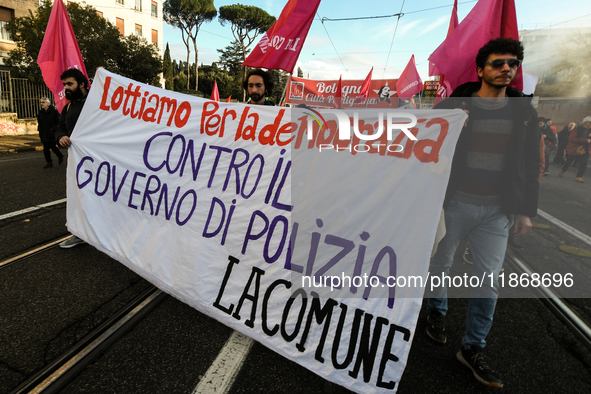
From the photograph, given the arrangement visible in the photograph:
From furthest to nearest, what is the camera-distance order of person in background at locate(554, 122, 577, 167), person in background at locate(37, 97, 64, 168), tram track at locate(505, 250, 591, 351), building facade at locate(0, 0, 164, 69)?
building facade at locate(0, 0, 164, 69) → person in background at locate(554, 122, 577, 167) → person in background at locate(37, 97, 64, 168) → tram track at locate(505, 250, 591, 351)

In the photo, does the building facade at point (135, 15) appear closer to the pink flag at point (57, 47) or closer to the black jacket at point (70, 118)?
the pink flag at point (57, 47)

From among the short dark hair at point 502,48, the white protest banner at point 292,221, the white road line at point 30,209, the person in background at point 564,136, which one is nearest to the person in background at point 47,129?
the white road line at point 30,209

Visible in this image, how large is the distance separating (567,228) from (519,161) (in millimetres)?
4543

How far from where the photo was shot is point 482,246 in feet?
7.20

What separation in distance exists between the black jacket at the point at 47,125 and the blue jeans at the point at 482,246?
355 inches

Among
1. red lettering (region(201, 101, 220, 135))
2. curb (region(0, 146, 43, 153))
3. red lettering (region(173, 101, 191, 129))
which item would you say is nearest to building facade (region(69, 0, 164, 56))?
curb (region(0, 146, 43, 153))

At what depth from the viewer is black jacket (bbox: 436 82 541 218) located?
6.76 feet

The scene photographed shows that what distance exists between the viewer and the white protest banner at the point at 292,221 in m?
1.89

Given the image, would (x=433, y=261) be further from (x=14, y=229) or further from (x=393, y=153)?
(x=14, y=229)

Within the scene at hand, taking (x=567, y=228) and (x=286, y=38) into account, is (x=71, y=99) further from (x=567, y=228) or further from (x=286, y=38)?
(x=567, y=228)

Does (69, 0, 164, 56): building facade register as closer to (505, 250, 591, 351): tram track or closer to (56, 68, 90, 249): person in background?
(56, 68, 90, 249): person in background

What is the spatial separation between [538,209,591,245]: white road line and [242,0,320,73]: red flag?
4.89m

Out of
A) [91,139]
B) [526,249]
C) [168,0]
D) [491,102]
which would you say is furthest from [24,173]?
[168,0]

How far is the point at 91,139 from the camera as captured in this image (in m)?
3.26
